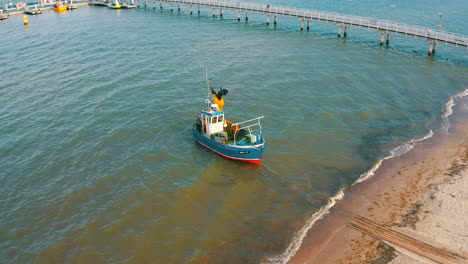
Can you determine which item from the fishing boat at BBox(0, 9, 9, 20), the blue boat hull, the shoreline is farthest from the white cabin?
the fishing boat at BBox(0, 9, 9, 20)

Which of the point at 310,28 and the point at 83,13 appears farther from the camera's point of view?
the point at 83,13

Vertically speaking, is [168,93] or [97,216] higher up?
[168,93]

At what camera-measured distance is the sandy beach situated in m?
21.5

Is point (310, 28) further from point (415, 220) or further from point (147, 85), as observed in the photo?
point (415, 220)

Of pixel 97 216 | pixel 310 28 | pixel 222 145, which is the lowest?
pixel 97 216

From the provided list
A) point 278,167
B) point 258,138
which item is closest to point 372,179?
point 278,167

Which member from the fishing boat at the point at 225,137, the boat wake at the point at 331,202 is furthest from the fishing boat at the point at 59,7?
the boat wake at the point at 331,202

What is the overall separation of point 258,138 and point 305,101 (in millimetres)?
15839

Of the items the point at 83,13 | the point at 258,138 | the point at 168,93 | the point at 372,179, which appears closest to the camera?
the point at 372,179

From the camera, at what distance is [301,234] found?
24094mm

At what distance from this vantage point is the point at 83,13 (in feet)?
368

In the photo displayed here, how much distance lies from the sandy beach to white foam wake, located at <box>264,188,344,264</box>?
327mm

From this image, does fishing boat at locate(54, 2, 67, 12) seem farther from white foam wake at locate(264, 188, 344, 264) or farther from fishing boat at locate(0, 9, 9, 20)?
white foam wake at locate(264, 188, 344, 264)

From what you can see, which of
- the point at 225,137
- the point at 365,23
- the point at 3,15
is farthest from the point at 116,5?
the point at 225,137
